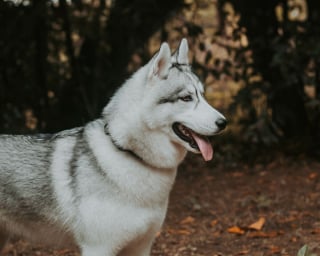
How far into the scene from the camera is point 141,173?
12.4ft

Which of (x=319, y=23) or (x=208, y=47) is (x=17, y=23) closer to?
(x=208, y=47)

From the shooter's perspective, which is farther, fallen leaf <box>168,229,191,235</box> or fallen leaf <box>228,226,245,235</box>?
fallen leaf <box>168,229,191,235</box>

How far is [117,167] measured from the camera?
3.75 meters

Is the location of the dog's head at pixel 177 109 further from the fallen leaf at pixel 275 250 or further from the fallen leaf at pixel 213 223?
the fallen leaf at pixel 213 223

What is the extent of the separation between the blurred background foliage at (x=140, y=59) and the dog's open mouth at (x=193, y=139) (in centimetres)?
356

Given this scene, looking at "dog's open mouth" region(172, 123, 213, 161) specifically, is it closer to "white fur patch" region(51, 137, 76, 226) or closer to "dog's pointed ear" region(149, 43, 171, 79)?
"dog's pointed ear" region(149, 43, 171, 79)

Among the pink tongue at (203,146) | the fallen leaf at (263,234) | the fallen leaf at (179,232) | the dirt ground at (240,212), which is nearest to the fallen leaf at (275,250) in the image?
the dirt ground at (240,212)

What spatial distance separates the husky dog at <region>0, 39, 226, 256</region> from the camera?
12.0 feet

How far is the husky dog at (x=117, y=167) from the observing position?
367 centimetres

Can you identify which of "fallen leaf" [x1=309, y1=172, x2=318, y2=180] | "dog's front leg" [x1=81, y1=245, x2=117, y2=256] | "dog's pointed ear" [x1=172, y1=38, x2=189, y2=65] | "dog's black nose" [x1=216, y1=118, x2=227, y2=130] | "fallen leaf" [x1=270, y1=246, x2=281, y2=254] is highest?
"dog's pointed ear" [x1=172, y1=38, x2=189, y2=65]

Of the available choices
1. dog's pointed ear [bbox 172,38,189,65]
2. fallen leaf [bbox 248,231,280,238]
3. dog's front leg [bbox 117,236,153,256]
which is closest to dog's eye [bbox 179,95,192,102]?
dog's pointed ear [bbox 172,38,189,65]

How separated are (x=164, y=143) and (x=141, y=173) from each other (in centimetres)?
23

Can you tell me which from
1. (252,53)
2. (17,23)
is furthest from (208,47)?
(17,23)

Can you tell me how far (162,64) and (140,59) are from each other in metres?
4.19
